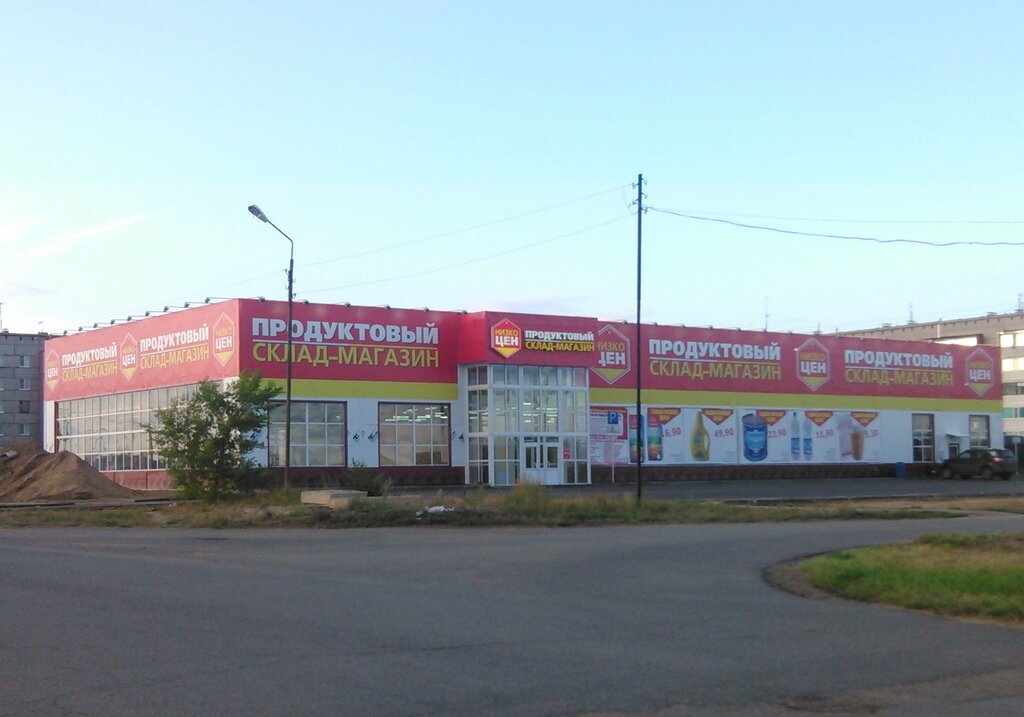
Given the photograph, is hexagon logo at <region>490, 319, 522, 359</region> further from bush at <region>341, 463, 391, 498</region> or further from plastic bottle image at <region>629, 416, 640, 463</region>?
bush at <region>341, 463, 391, 498</region>

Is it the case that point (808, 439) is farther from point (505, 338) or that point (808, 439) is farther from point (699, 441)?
point (505, 338)

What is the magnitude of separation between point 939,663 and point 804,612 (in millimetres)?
3159

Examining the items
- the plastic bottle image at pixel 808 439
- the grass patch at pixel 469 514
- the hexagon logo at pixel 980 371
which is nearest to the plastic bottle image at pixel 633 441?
the plastic bottle image at pixel 808 439

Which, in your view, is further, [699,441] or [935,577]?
[699,441]

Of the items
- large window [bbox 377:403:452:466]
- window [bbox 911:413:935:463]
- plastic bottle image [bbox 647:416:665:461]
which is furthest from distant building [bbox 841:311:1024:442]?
large window [bbox 377:403:452:466]

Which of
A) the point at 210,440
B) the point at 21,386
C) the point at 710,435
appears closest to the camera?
the point at 210,440

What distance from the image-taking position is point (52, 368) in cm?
6231

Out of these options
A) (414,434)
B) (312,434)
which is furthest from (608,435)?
(312,434)

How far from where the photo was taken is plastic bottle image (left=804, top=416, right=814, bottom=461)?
63344 mm

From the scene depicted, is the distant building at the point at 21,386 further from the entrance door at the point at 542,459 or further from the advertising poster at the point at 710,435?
the advertising poster at the point at 710,435

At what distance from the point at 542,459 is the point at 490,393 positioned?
13.9ft

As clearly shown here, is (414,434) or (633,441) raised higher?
(414,434)

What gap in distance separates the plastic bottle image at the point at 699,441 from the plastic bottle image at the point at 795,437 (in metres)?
5.82

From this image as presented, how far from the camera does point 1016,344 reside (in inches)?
4126
